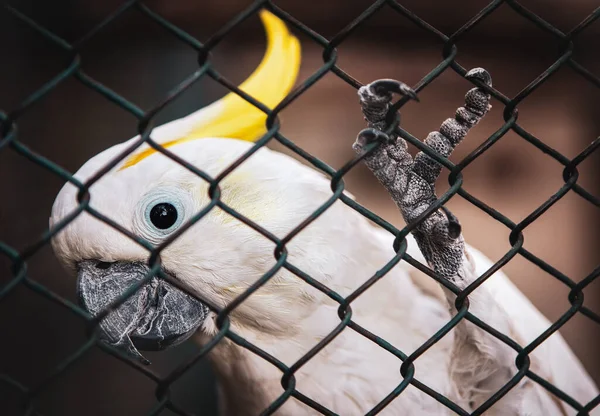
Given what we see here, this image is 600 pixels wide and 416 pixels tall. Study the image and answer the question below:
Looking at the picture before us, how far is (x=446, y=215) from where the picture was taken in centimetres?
120

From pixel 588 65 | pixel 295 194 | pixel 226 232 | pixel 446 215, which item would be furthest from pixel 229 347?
pixel 588 65

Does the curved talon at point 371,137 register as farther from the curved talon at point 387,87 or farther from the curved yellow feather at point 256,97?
the curved yellow feather at point 256,97

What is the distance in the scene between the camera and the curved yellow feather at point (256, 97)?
55.2 inches

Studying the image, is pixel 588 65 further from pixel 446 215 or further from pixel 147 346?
pixel 147 346

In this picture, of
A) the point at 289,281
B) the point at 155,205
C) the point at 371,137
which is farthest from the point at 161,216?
the point at 371,137

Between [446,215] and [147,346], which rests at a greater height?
[446,215]

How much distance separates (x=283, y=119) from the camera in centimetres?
339

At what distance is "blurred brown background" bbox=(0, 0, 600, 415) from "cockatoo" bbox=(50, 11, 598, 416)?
1.56 metres

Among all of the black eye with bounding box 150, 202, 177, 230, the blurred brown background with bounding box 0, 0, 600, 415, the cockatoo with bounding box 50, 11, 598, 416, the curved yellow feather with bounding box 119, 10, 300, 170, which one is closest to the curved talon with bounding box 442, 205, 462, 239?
the cockatoo with bounding box 50, 11, 598, 416

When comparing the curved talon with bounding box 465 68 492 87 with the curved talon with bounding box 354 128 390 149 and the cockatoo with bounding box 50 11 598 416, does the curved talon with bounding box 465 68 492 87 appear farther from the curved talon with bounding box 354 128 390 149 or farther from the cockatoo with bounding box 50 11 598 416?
the cockatoo with bounding box 50 11 598 416

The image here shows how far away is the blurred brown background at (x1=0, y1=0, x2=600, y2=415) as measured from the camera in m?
2.94

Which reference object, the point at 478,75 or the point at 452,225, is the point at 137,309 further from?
the point at 478,75

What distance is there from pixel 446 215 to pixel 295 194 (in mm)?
388

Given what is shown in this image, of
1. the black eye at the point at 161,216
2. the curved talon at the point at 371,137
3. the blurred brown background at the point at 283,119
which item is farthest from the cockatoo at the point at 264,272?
the blurred brown background at the point at 283,119
